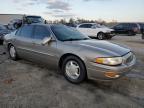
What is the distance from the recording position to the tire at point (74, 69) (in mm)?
4523

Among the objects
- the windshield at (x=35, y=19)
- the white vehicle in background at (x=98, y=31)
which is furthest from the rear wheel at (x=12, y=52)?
the windshield at (x=35, y=19)

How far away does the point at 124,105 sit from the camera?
3650 millimetres

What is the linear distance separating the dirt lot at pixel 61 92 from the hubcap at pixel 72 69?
230mm

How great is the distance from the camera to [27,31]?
6.33 m

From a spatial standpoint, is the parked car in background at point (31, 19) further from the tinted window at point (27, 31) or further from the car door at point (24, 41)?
the tinted window at point (27, 31)

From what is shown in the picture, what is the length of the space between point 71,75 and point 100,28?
12996 millimetres

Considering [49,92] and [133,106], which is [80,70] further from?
[133,106]

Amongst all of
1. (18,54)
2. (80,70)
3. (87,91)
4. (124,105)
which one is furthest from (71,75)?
(18,54)

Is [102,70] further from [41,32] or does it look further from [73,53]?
[41,32]

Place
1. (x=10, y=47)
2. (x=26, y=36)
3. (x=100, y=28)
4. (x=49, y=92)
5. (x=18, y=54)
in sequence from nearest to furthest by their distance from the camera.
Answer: (x=49, y=92) → (x=26, y=36) → (x=18, y=54) → (x=10, y=47) → (x=100, y=28)

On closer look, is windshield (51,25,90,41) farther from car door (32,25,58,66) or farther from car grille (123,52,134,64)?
car grille (123,52,134,64)

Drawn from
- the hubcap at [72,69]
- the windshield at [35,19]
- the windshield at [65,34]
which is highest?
the windshield at [35,19]

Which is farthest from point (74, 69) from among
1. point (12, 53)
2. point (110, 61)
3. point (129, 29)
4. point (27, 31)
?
point (129, 29)

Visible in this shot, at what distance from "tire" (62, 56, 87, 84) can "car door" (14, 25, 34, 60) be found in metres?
1.57
